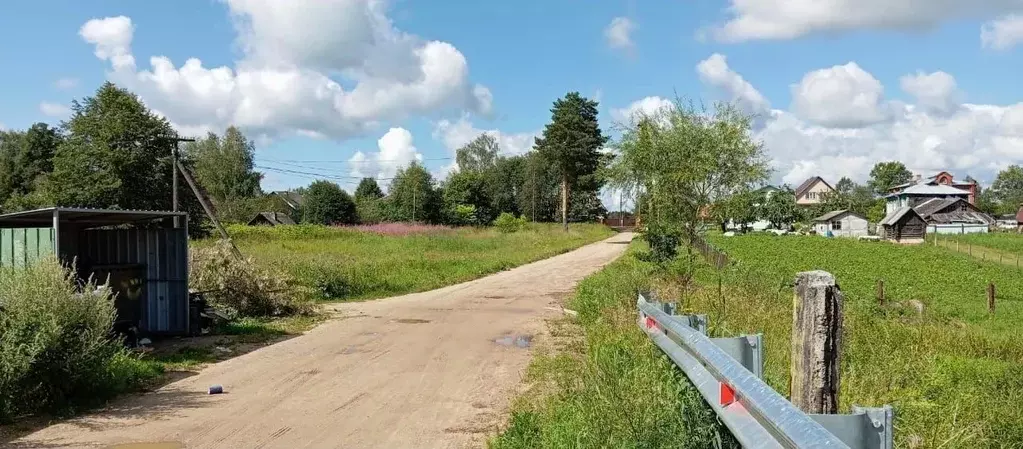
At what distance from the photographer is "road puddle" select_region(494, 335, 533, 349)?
1240 cm

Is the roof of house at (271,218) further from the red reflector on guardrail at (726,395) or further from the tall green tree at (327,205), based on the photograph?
the red reflector on guardrail at (726,395)

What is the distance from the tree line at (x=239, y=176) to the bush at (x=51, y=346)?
13766mm

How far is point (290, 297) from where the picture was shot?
16.4 m

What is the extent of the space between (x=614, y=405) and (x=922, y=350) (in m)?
8.17

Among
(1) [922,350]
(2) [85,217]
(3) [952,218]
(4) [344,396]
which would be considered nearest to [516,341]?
(4) [344,396]

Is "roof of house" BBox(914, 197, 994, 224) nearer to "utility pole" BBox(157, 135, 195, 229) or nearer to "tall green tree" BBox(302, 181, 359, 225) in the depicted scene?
"tall green tree" BBox(302, 181, 359, 225)

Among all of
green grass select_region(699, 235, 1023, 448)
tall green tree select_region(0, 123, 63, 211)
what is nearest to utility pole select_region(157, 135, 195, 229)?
green grass select_region(699, 235, 1023, 448)

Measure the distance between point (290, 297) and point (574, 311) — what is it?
21.1 ft

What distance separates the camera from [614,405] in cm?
550

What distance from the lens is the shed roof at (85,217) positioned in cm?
1117

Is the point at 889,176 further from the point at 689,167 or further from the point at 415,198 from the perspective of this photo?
the point at 689,167

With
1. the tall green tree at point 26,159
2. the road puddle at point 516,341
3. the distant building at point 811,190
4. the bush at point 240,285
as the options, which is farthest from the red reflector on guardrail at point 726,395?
the distant building at point 811,190

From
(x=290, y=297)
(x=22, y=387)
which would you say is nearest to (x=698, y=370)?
(x=22, y=387)

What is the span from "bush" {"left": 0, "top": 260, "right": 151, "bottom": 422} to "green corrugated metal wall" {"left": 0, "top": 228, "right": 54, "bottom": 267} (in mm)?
1838
